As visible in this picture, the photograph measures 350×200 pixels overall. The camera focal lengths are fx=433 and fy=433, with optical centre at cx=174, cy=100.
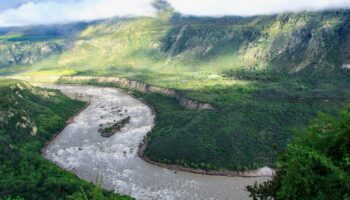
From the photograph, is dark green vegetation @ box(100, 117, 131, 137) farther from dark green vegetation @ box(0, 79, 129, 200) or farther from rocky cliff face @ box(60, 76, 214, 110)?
rocky cliff face @ box(60, 76, 214, 110)

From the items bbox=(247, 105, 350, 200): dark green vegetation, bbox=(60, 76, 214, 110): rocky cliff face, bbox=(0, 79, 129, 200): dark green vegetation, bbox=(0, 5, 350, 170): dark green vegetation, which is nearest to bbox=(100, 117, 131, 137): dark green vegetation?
bbox=(0, 5, 350, 170): dark green vegetation

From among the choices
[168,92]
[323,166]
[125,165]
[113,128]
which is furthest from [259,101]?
[323,166]

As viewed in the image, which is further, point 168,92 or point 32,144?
point 168,92

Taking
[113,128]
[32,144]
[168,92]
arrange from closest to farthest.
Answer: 1. [32,144]
2. [113,128]
3. [168,92]

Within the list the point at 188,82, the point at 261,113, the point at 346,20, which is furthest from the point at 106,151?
the point at 346,20

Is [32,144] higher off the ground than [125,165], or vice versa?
[32,144]

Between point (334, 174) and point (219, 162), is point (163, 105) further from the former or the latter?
point (334, 174)

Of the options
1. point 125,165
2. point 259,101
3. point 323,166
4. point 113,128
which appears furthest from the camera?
point 259,101

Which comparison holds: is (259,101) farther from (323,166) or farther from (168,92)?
(323,166)
